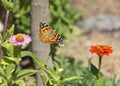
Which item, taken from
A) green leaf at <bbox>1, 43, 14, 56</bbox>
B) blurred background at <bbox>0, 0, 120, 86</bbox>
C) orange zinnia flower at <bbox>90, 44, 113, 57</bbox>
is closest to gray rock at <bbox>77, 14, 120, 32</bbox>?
blurred background at <bbox>0, 0, 120, 86</bbox>

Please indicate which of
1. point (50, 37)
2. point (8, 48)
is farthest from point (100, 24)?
point (50, 37)

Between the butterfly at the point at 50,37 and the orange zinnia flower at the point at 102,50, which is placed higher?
the butterfly at the point at 50,37

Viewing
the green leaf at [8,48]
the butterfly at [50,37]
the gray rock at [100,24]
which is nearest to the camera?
the butterfly at [50,37]

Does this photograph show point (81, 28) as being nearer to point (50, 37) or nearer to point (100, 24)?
point (100, 24)

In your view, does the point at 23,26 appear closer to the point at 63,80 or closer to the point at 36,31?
the point at 36,31

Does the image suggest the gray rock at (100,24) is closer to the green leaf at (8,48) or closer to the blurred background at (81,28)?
the blurred background at (81,28)

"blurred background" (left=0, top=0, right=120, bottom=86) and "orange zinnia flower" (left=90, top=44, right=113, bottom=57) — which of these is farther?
"blurred background" (left=0, top=0, right=120, bottom=86)

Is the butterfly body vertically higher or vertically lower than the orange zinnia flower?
higher

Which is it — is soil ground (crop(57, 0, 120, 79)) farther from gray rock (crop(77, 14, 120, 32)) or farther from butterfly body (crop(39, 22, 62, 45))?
butterfly body (crop(39, 22, 62, 45))

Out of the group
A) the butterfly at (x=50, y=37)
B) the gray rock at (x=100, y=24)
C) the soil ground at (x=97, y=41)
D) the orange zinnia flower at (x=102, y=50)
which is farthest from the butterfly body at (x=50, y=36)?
the gray rock at (x=100, y=24)
